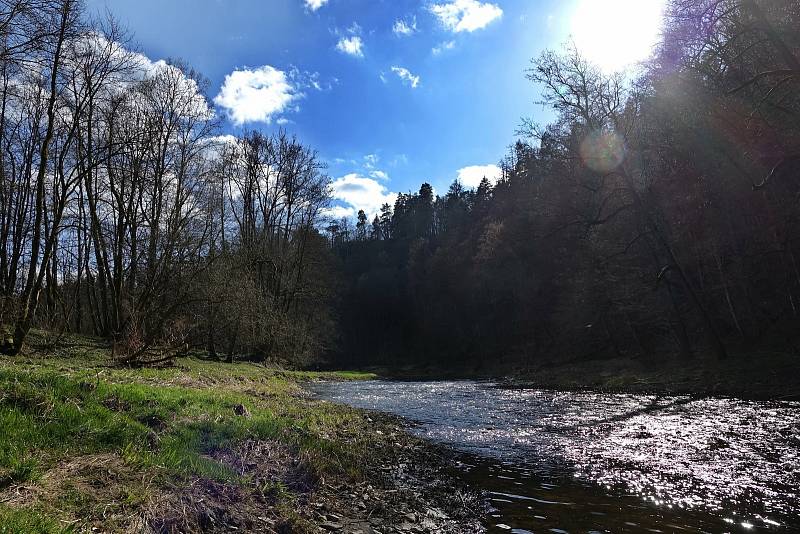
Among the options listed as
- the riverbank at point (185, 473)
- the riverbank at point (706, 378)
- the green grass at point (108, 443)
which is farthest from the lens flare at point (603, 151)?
the green grass at point (108, 443)

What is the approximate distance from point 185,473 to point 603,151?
24.0m

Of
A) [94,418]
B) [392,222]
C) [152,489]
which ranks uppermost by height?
[392,222]

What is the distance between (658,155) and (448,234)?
2305 inches

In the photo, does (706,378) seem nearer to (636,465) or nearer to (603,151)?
(603,151)

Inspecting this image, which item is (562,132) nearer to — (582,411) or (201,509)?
(582,411)

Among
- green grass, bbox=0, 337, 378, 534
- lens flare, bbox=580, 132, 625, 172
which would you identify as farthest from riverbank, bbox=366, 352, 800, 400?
green grass, bbox=0, 337, 378, 534

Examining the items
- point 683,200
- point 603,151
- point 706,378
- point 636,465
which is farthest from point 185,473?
point 683,200

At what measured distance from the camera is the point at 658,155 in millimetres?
24797

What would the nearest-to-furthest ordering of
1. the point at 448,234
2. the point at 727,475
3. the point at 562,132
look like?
the point at 727,475 < the point at 562,132 < the point at 448,234

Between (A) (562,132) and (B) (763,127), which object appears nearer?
(B) (763,127)

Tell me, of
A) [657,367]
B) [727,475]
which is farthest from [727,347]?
[727,475]

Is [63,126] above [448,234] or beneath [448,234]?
beneath

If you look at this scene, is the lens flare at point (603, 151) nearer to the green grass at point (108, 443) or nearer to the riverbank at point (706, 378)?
the riverbank at point (706, 378)

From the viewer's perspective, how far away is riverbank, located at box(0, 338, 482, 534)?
13.8 feet
